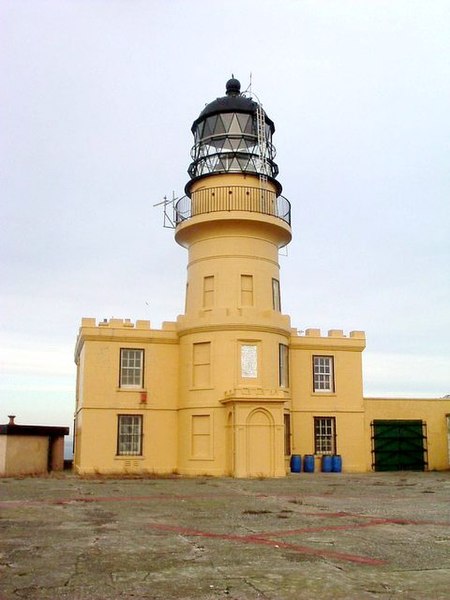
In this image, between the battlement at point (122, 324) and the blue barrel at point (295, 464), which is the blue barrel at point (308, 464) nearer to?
the blue barrel at point (295, 464)

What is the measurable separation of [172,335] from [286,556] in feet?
65.3

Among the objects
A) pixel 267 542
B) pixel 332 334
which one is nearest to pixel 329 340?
pixel 332 334

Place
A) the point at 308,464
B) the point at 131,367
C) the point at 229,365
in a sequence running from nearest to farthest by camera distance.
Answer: the point at 229,365 → the point at 131,367 → the point at 308,464

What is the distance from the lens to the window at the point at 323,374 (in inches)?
1197

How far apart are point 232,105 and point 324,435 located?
1459cm

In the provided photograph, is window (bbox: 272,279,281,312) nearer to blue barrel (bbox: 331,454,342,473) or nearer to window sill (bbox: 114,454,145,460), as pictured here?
blue barrel (bbox: 331,454,342,473)

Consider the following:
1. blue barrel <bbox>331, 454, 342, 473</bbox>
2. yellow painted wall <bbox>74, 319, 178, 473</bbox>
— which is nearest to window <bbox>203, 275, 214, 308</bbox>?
yellow painted wall <bbox>74, 319, 178, 473</bbox>

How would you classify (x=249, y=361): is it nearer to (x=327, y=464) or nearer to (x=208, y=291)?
(x=208, y=291)

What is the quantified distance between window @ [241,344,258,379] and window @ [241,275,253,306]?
1912 millimetres

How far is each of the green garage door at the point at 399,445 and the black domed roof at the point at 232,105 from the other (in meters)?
14.1

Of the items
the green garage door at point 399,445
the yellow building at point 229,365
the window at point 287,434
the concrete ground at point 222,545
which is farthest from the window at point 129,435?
the green garage door at point 399,445

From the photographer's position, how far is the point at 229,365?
27.4 meters

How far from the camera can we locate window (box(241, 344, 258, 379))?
2747cm

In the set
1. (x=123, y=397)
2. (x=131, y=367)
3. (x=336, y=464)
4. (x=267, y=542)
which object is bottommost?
(x=267, y=542)
